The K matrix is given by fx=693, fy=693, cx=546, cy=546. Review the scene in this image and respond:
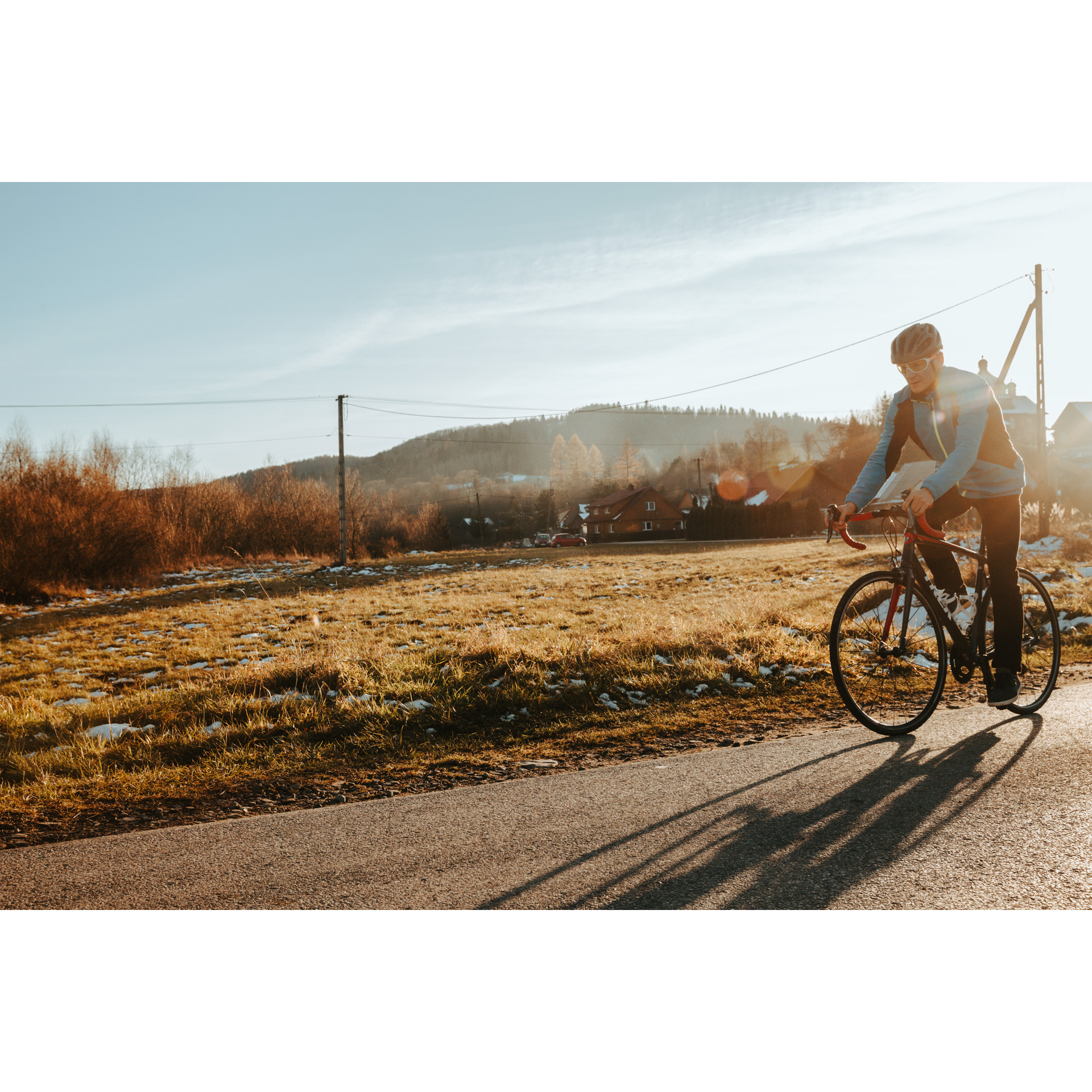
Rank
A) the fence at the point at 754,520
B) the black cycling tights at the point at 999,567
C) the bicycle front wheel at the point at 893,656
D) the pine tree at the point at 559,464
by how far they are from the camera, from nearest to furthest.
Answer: the bicycle front wheel at the point at 893,656 < the black cycling tights at the point at 999,567 < the fence at the point at 754,520 < the pine tree at the point at 559,464

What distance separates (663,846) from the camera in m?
2.52

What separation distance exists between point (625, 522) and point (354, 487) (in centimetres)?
2100

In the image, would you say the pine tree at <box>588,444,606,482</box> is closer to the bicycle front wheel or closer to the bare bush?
the bare bush

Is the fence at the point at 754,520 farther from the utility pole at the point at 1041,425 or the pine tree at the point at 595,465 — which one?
the utility pole at the point at 1041,425

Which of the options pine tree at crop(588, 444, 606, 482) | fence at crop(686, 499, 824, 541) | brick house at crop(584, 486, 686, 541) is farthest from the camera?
pine tree at crop(588, 444, 606, 482)

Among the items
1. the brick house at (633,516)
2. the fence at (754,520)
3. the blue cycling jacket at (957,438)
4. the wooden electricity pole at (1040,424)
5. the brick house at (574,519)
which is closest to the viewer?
the blue cycling jacket at (957,438)

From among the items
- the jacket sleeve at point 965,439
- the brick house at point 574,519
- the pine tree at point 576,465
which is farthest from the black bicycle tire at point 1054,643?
the pine tree at point 576,465

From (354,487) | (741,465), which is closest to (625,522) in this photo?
(741,465)

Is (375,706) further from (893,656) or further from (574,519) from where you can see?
(574,519)

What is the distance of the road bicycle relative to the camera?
13.0ft

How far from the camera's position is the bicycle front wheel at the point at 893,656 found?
395 cm

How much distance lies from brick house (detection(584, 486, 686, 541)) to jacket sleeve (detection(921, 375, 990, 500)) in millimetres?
48357

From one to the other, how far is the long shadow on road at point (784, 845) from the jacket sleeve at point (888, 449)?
1.60 metres

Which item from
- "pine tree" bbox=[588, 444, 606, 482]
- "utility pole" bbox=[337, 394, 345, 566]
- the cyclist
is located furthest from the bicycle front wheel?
"pine tree" bbox=[588, 444, 606, 482]
